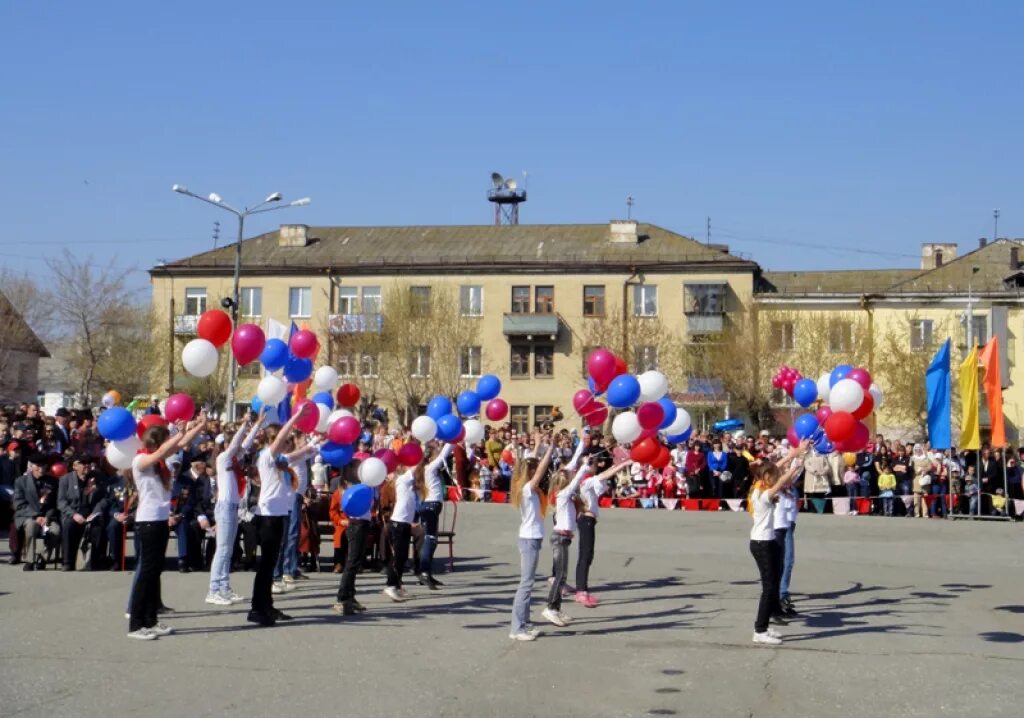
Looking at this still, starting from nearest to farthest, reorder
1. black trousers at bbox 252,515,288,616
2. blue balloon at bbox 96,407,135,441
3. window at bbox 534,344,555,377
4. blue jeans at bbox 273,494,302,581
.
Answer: blue balloon at bbox 96,407,135,441 < black trousers at bbox 252,515,288,616 < blue jeans at bbox 273,494,302,581 < window at bbox 534,344,555,377

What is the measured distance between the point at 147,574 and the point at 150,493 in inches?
27.4

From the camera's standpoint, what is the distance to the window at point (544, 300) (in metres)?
57.6

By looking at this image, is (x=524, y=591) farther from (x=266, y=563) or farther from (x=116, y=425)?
(x=116, y=425)

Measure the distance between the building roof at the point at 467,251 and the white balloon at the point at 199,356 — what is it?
149ft

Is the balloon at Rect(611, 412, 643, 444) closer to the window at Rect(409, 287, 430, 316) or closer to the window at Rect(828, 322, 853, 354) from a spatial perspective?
the window at Rect(828, 322, 853, 354)

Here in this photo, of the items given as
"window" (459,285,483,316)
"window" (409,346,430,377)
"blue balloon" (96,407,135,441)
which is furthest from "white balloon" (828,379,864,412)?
"window" (459,285,483,316)

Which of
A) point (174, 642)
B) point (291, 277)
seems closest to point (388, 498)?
point (174, 642)

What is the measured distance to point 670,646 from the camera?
1120 centimetres

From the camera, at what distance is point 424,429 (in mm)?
14031

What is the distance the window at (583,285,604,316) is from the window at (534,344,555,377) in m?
2.46

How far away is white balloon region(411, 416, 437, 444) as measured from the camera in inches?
551

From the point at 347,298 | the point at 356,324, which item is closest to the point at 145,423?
the point at 356,324

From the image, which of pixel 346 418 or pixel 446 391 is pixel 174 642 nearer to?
pixel 346 418

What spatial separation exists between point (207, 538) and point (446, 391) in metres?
38.2
